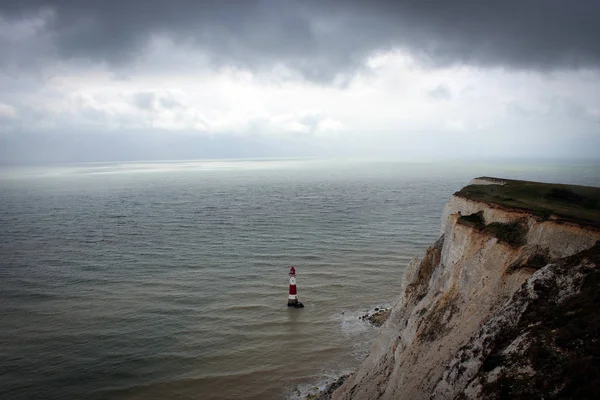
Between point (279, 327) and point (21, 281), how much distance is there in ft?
76.4

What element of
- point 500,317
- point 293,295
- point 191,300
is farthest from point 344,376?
point 191,300

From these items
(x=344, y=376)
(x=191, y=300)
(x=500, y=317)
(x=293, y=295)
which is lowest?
(x=344, y=376)

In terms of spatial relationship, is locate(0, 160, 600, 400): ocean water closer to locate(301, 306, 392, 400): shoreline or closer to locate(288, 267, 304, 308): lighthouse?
locate(301, 306, 392, 400): shoreline

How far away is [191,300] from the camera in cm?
3216

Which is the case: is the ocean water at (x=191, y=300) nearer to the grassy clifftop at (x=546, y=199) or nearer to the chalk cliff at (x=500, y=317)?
the chalk cliff at (x=500, y=317)

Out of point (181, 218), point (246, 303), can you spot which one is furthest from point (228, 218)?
point (246, 303)

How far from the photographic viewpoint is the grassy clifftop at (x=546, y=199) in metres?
15.6

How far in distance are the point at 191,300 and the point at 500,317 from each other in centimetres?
2477

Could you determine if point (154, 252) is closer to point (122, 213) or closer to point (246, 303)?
point (246, 303)

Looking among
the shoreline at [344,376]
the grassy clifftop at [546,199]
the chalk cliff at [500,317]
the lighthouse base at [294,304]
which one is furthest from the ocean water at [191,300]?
the grassy clifftop at [546,199]

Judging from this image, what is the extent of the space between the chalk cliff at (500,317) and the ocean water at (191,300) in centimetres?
725

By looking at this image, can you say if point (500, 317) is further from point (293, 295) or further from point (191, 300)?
point (191, 300)

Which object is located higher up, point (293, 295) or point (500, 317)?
point (500, 317)

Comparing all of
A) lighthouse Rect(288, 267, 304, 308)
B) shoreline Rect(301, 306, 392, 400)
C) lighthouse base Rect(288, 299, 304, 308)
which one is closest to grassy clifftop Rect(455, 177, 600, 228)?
shoreline Rect(301, 306, 392, 400)
